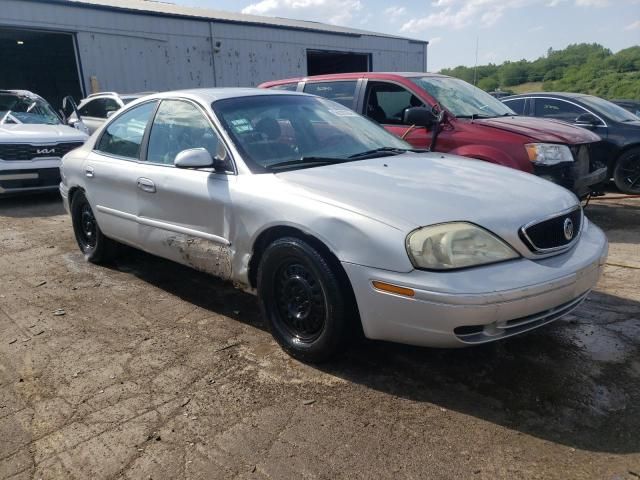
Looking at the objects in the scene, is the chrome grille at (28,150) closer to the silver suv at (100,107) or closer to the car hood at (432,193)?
the silver suv at (100,107)

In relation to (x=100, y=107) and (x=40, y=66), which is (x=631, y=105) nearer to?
(x=100, y=107)

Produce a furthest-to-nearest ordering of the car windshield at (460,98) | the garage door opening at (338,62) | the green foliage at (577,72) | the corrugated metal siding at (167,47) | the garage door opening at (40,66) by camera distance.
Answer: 1. the green foliage at (577,72)
2. the garage door opening at (338,62)
3. the garage door opening at (40,66)
4. the corrugated metal siding at (167,47)
5. the car windshield at (460,98)

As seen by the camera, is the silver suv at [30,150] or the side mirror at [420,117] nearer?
the side mirror at [420,117]

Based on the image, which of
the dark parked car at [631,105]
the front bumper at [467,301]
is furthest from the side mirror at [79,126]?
the dark parked car at [631,105]

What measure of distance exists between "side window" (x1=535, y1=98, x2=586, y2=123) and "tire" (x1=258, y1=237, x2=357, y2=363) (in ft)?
23.2

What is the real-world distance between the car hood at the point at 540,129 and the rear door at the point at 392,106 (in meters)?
0.66

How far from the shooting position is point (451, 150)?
18.7ft

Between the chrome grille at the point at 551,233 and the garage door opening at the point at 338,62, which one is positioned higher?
the garage door opening at the point at 338,62

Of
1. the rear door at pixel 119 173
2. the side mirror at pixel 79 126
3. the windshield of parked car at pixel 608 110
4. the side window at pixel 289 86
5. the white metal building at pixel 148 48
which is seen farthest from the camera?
the white metal building at pixel 148 48

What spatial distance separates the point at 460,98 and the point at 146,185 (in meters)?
3.86

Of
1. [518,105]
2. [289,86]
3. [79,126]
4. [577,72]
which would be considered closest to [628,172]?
[518,105]

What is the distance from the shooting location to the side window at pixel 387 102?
6160 mm

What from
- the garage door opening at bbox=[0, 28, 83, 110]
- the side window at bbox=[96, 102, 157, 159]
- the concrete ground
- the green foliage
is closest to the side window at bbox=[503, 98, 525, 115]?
the concrete ground

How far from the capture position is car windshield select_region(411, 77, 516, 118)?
606cm
